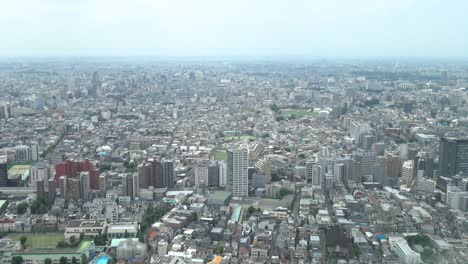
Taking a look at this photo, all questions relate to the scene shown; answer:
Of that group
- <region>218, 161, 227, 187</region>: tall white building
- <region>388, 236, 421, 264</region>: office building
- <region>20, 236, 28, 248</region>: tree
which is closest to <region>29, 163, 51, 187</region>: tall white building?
<region>20, 236, 28, 248</region>: tree

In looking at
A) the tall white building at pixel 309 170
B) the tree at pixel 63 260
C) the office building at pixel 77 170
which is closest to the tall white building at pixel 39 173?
the office building at pixel 77 170

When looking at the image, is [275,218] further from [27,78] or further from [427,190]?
[27,78]

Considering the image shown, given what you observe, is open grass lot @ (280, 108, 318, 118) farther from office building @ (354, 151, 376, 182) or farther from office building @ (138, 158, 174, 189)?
office building @ (138, 158, 174, 189)

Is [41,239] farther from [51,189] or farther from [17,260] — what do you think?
[51,189]

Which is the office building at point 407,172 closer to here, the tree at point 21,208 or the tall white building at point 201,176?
the tall white building at point 201,176

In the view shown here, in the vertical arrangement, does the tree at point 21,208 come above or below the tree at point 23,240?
above

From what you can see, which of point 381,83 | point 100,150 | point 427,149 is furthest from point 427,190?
point 381,83

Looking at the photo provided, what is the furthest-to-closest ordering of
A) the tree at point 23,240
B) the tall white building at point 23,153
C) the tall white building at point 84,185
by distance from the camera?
the tall white building at point 23,153 → the tall white building at point 84,185 → the tree at point 23,240
